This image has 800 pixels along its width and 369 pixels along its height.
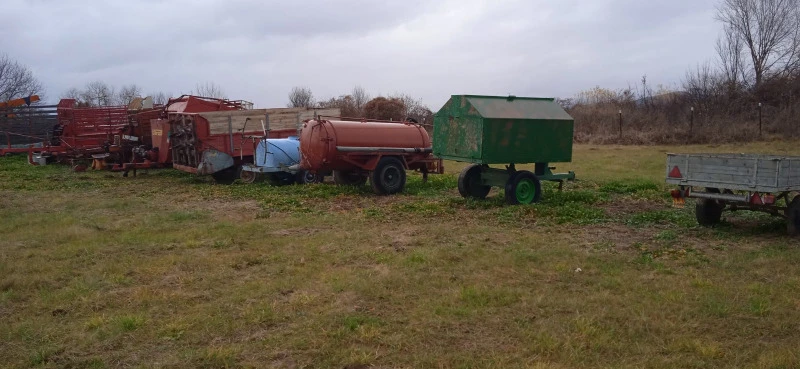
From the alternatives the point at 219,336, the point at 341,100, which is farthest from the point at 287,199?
the point at 341,100

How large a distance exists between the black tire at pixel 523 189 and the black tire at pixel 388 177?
2946 millimetres

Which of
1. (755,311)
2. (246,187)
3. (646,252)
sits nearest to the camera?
(755,311)

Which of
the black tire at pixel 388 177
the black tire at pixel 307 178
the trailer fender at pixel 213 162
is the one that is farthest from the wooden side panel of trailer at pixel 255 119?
the black tire at pixel 388 177

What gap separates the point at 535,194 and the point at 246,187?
6.87 metres

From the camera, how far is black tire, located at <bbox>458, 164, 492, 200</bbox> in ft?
42.3

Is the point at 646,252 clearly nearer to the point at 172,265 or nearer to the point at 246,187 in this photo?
the point at 172,265

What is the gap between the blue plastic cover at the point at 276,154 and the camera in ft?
52.2

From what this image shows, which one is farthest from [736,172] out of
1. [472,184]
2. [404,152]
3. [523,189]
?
[404,152]

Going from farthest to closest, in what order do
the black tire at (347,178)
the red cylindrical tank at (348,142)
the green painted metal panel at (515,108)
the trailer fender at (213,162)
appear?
1. the trailer fender at (213,162)
2. the black tire at (347,178)
3. the red cylindrical tank at (348,142)
4. the green painted metal panel at (515,108)

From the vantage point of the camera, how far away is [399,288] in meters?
6.51

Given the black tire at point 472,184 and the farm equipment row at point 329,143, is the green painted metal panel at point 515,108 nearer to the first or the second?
the farm equipment row at point 329,143

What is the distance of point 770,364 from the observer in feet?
15.1

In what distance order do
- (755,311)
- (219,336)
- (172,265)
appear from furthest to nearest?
(172,265)
(755,311)
(219,336)

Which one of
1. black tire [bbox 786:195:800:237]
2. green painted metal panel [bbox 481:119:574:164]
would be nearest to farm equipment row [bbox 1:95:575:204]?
green painted metal panel [bbox 481:119:574:164]
